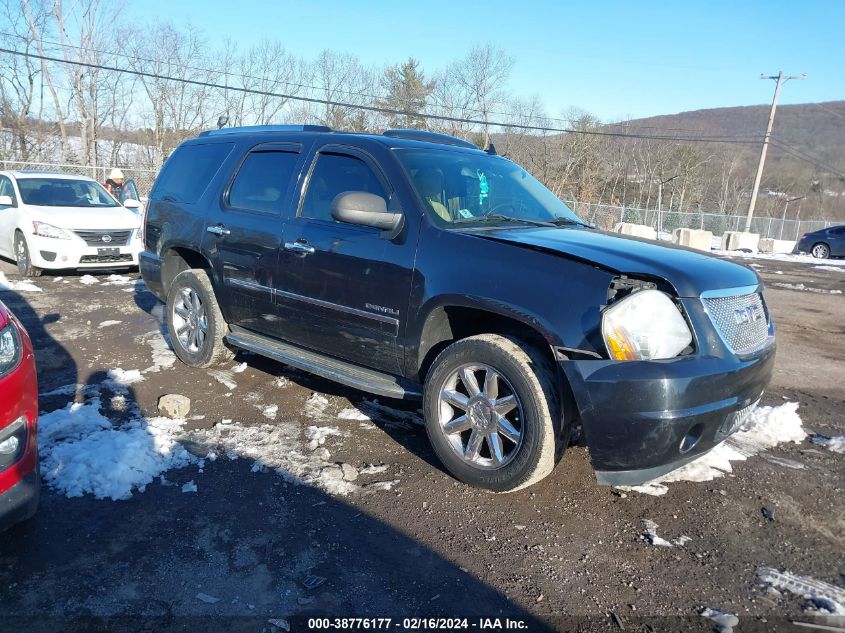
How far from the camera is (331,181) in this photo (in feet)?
13.5

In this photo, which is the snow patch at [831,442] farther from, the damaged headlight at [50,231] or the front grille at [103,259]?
the damaged headlight at [50,231]

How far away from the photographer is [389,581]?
2582 millimetres

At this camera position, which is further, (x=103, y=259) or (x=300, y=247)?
(x=103, y=259)

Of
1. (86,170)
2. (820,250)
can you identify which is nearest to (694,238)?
(820,250)

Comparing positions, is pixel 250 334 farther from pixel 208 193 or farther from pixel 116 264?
pixel 116 264

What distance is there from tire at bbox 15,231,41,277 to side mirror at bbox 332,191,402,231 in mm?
7878

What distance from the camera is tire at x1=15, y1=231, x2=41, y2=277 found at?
30.5 ft

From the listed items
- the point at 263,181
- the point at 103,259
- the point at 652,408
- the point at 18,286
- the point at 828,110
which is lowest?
the point at 18,286

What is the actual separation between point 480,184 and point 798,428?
2879 mm

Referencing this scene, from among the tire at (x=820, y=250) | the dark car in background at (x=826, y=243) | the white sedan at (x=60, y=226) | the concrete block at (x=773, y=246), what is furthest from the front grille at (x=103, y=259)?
the concrete block at (x=773, y=246)

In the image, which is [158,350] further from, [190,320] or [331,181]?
[331,181]

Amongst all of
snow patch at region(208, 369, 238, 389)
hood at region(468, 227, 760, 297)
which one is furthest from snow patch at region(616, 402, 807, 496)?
snow patch at region(208, 369, 238, 389)

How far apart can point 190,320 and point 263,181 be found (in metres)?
1.51

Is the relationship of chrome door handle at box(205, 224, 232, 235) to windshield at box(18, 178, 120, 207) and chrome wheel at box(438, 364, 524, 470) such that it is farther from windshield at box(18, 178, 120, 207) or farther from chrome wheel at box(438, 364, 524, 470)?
windshield at box(18, 178, 120, 207)
